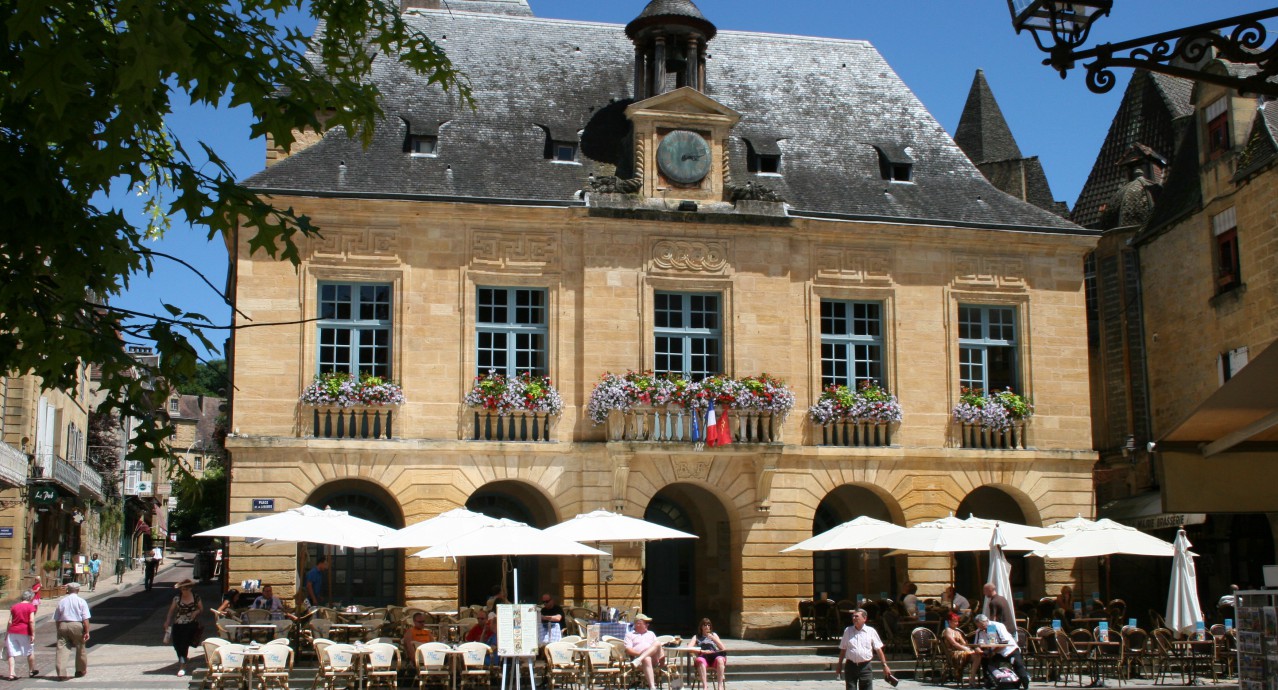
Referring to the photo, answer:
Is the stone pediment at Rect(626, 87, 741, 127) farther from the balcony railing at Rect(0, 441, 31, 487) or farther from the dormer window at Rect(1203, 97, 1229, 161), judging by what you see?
the balcony railing at Rect(0, 441, 31, 487)

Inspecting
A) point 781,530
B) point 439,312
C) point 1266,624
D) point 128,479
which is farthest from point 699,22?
point 128,479

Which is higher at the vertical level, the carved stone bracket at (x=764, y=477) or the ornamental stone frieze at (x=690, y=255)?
the ornamental stone frieze at (x=690, y=255)

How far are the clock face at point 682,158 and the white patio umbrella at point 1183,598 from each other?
9.18 meters

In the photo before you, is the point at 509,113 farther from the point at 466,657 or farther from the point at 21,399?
the point at 21,399

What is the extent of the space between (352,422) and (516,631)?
696 centimetres

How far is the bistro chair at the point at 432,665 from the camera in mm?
15391

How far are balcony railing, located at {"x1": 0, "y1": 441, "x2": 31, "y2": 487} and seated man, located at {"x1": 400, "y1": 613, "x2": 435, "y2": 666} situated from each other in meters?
16.2

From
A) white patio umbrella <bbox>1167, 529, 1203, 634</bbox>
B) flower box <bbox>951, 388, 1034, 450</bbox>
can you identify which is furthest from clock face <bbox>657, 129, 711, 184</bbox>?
white patio umbrella <bbox>1167, 529, 1203, 634</bbox>

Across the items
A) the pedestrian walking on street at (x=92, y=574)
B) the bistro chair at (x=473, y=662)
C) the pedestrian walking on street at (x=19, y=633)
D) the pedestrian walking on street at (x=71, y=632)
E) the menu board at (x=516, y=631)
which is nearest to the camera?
the menu board at (x=516, y=631)

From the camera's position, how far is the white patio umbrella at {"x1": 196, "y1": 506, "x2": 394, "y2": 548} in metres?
16.7

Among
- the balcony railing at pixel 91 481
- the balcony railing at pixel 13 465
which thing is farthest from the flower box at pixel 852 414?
the balcony railing at pixel 91 481

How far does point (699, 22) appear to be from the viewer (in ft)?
76.5

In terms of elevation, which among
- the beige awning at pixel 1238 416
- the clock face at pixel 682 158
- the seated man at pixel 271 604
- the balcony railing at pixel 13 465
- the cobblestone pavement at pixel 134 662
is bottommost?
the cobblestone pavement at pixel 134 662

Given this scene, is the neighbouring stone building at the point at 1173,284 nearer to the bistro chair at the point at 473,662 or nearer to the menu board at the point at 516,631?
the menu board at the point at 516,631
